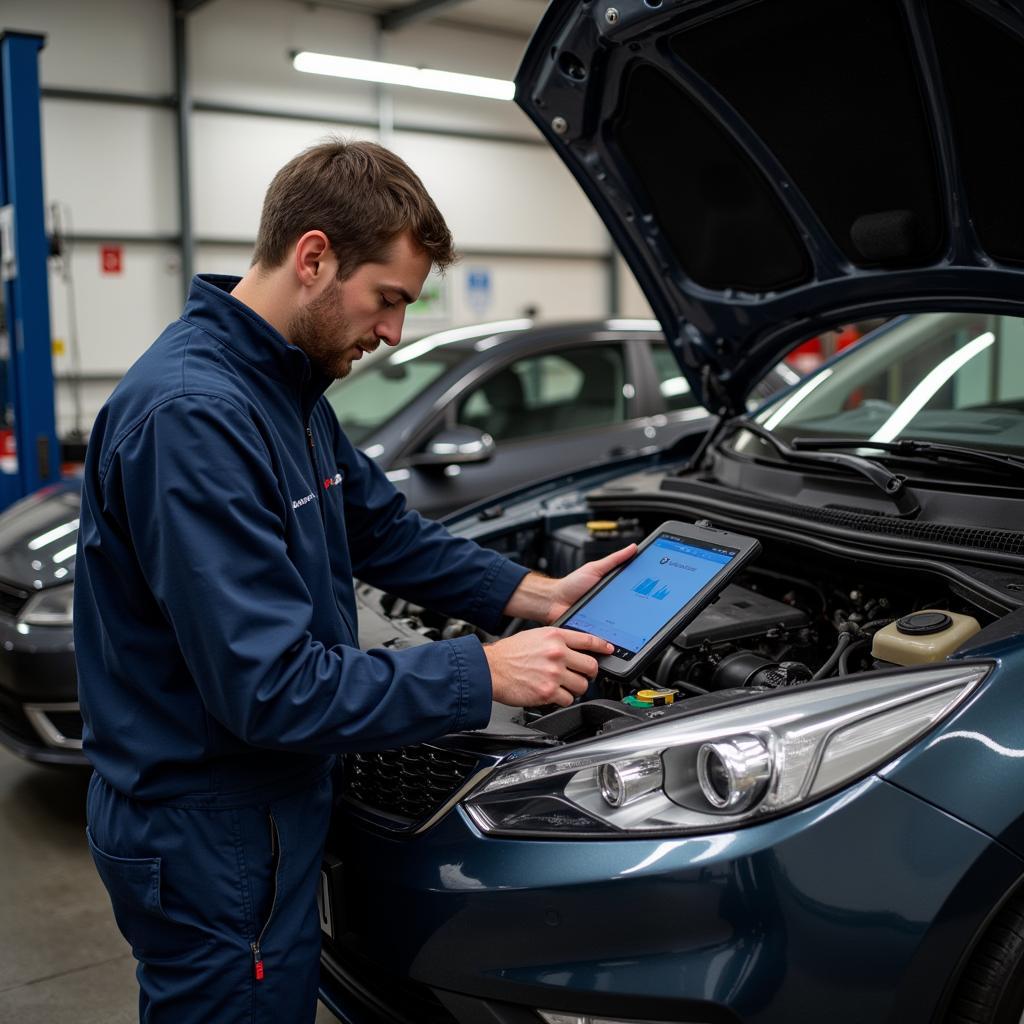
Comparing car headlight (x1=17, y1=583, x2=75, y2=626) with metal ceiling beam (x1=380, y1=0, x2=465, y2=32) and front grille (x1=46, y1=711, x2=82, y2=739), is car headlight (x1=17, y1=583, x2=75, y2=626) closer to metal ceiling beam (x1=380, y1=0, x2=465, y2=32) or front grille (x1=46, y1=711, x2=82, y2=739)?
front grille (x1=46, y1=711, x2=82, y2=739)

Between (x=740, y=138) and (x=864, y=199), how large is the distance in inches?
10.9

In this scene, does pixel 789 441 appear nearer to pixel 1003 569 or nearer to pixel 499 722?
pixel 1003 569

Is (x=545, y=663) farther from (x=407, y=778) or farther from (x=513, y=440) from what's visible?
(x=513, y=440)

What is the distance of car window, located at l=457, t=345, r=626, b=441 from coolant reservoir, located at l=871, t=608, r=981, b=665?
2861 mm

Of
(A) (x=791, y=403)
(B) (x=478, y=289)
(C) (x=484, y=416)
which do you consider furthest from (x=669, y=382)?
(B) (x=478, y=289)

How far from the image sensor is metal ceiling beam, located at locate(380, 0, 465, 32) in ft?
34.0

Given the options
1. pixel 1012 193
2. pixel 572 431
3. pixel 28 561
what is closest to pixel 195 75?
pixel 572 431

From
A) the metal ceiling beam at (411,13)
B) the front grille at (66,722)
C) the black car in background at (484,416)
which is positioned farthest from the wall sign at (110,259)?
the front grille at (66,722)

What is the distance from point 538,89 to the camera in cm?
234

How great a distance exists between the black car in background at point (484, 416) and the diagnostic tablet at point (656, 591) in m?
1.84

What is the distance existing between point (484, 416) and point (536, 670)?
298 centimetres

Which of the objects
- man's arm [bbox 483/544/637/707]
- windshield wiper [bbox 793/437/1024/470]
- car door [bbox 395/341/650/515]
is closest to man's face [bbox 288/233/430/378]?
man's arm [bbox 483/544/637/707]

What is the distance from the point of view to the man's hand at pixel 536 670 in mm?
1585

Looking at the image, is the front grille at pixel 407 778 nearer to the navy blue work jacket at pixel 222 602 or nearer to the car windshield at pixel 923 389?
the navy blue work jacket at pixel 222 602
